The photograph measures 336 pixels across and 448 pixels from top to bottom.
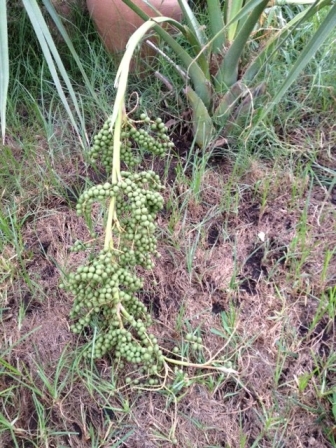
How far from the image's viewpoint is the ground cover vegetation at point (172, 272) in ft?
3.03

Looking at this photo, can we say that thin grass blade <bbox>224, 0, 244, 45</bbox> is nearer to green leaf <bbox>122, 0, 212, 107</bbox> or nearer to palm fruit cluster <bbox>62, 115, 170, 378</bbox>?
green leaf <bbox>122, 0, 212, 107</bbox>

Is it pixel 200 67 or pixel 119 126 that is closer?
pixel 119 126

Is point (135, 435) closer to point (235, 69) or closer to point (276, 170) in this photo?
point (276, 170)

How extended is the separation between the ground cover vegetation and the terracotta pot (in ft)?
0.24

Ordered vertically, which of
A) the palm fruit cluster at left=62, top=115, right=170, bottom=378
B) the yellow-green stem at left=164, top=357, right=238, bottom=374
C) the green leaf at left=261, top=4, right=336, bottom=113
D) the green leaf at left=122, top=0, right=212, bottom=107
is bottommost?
the yellow-green stem at left=164, top=357, right=238, bottom=374

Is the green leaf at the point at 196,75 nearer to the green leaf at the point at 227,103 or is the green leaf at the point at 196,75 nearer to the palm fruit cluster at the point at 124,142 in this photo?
the green leaf at the point at 227,103

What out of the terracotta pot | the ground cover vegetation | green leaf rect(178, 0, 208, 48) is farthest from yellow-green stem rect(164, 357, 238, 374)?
the terracotta pot

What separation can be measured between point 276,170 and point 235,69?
305 mm

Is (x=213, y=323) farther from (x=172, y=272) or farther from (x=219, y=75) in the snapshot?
(x=219, y=75)

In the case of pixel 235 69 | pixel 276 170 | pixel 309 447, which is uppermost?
pixel 235 69

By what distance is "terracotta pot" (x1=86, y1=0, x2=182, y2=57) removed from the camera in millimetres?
1502

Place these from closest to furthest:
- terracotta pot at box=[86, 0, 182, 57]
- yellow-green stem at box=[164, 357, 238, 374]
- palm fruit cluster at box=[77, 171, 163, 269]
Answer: palm fruit cluster at box=[77, 171, 163, 269], yellow-green stem at box=[164, 357, 238, 374], terracotta pot at box=[86, 0, 182, 57]

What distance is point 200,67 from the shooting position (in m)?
1.31

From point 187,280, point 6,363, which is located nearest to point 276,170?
point 187,280
